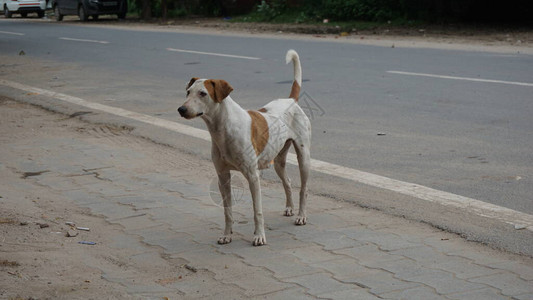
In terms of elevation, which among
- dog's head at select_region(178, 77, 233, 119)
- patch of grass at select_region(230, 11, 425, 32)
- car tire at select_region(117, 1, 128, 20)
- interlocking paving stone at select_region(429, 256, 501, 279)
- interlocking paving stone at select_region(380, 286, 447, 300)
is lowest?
car tire at select_region(117, 1, 128, 20)

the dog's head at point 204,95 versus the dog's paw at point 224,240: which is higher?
the dog's head at point 204,95

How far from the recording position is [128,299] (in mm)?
3820

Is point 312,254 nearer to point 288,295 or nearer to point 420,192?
point 288,295

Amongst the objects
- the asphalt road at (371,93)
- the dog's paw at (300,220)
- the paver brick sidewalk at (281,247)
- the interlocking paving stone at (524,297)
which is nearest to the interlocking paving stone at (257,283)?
the paver brick sidewalk at (281,247)

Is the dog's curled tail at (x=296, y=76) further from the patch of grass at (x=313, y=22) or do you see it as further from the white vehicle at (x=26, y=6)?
the white vehicle at (x=26, y=6)

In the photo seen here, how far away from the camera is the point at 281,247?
4.62 m

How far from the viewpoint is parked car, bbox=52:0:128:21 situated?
34156mm

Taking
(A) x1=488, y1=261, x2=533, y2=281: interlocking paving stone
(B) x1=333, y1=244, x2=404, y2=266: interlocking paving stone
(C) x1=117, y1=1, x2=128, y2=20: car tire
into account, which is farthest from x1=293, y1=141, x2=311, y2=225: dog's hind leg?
(C) x1=117, y1=1, x2=128, y2=20: car tire

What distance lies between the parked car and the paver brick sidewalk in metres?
28.6

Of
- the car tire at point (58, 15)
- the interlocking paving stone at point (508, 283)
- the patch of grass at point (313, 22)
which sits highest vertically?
the patch of grass at point (313, 22)

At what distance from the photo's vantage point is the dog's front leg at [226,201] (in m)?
4.76

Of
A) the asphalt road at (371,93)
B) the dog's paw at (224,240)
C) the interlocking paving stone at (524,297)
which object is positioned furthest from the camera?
the asphalt road at (371,93)

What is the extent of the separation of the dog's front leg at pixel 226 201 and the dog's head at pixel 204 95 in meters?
0.55

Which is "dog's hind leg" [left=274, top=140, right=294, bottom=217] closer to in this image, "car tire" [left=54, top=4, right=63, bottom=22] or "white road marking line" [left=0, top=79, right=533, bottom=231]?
"white road marking line" [left=0, top=79, right=533, bottom=231]
